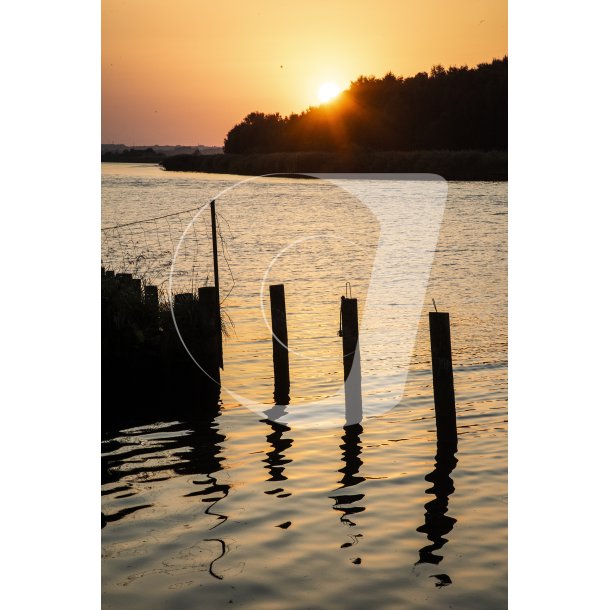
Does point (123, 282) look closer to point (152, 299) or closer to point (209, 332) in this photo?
point (152, 299)

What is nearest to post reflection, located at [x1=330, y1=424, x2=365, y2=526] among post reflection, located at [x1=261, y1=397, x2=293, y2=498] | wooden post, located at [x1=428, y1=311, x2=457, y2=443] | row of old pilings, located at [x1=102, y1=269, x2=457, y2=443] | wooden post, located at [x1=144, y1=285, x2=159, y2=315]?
post reflection, located at [x1=261, y1=397, x2=293, y2=498]

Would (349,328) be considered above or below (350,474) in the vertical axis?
above

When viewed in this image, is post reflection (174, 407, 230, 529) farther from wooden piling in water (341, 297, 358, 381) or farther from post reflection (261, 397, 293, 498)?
wooden piling in water (341, 297, 358, 381)

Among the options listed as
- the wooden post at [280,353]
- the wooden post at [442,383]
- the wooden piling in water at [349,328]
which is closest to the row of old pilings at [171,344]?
the wooden post at [280,353]

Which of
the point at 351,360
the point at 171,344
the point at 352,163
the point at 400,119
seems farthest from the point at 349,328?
the point at 400,119

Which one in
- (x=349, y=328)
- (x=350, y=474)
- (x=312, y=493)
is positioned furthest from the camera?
(x=349, y=328)

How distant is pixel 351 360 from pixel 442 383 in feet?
4.47

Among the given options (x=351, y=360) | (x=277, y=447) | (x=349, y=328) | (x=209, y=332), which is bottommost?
(x=277, y=447)

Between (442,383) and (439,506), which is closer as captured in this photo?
(439,506)

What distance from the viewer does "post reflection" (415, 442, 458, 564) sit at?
6.50 m

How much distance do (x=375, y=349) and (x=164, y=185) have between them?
49.9 feet

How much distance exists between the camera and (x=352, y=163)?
61.8 feet

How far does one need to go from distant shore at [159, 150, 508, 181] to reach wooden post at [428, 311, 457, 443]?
4541mm
